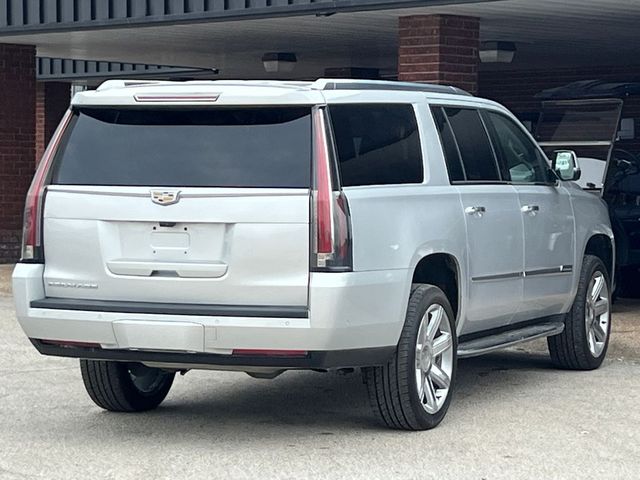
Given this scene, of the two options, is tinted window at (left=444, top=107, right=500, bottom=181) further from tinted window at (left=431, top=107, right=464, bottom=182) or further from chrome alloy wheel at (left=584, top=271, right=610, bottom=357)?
chrome alloy wheel at (left=584, top=271, right=610, bottom=357)

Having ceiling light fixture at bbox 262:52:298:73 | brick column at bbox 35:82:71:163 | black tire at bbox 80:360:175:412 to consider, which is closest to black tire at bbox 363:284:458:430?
black tire at bbox 80:360:175:412

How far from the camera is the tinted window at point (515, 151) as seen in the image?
365 inches

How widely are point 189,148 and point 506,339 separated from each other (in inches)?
102

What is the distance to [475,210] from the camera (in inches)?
339

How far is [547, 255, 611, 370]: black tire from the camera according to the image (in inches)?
395

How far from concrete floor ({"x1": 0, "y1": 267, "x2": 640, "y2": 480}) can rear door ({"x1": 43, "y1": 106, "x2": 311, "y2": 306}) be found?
32.2 inches

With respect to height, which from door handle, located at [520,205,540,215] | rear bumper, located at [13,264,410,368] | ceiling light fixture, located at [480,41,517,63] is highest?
ceiling light fixture, located at [480,41,517,63]

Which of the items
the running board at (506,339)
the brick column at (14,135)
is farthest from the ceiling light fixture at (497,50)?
the running board at (506,339)

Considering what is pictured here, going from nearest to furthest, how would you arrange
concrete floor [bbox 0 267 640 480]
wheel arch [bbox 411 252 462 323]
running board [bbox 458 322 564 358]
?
concrete floor [bbox 0 267 640 480]
wheel arch [bbox 411 252 462 323]
running board [bbox 458 322 564 358]

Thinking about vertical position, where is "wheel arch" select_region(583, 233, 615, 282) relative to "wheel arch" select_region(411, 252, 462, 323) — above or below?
below

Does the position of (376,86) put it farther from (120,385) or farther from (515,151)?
(120,385)

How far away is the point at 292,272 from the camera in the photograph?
7.25m

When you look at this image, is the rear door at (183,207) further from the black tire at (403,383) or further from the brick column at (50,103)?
the brick column at (50,103)

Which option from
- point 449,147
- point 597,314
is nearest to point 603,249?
point 597,314
